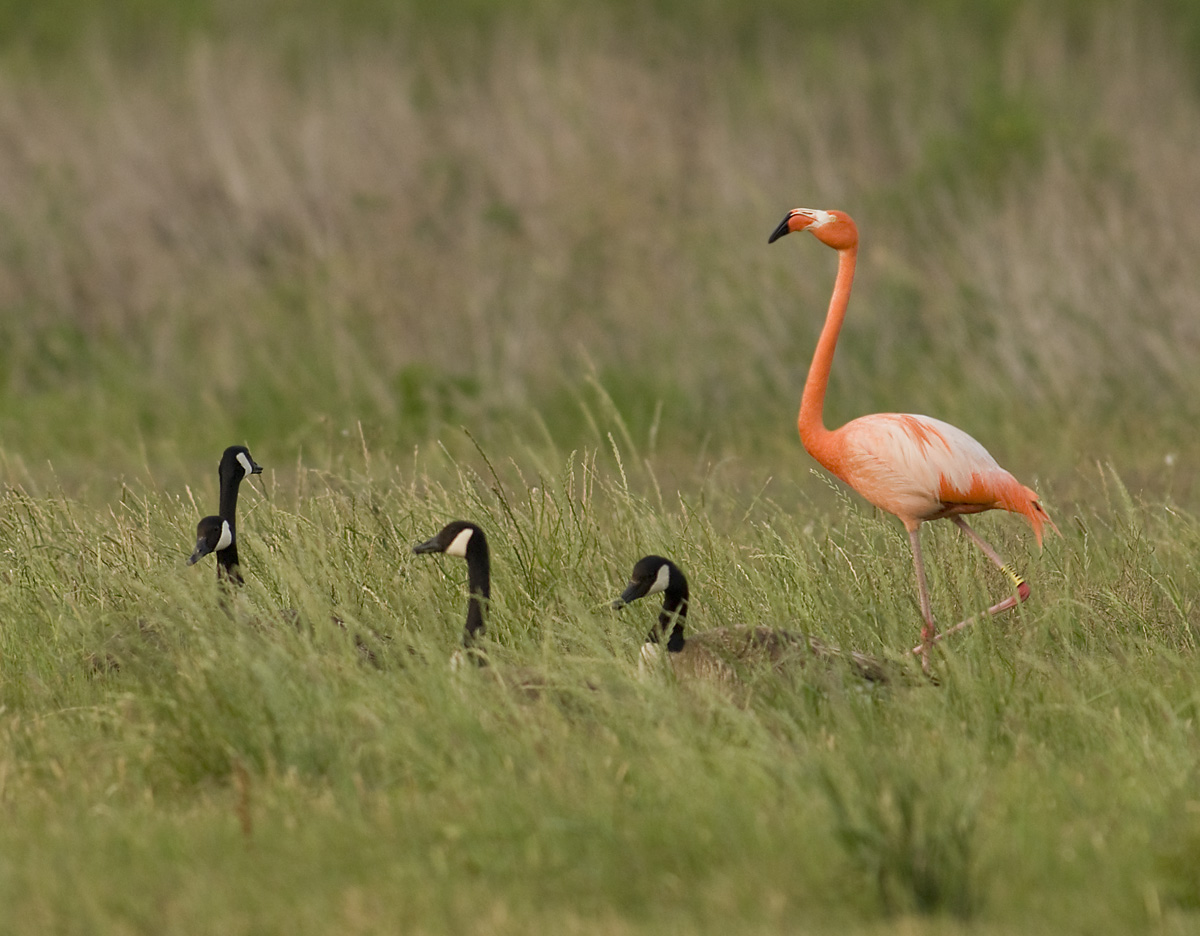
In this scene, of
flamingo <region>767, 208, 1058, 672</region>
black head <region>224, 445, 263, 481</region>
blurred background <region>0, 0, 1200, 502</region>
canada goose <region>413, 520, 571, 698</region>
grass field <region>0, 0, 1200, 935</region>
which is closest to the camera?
grass field <region>0, 0, 1200, 935</region>

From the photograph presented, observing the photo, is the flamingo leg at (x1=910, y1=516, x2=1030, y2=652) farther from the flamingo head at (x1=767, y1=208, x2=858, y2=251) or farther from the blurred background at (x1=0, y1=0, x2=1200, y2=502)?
the blurred background at (x1=0, y1=0, x2=1200, y2=502)

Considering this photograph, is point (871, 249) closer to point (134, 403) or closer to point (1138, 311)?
point (1138, 311)

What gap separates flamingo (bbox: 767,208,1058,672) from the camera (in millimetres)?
6633

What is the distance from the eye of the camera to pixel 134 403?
14.7m

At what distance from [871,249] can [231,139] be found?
22.2ft

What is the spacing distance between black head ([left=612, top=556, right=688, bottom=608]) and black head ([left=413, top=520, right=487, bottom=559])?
23.2 inches

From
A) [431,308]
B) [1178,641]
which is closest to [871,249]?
[431,308]

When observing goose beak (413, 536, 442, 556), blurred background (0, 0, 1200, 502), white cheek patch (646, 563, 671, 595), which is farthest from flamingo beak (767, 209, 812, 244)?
blurred background (0, 0, 1200, 502)

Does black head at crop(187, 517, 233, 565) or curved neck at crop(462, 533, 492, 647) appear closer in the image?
curved neck at crop(462, 533, 492, 647)

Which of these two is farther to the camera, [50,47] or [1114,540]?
[50,47]

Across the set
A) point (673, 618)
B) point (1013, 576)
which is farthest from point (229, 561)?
point (1013, 576)

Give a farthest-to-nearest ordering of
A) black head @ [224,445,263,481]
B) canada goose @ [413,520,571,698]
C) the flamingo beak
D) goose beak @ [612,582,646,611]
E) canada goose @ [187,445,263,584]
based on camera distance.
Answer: black head @ [224,445,263,481]
the flamingo beak
canada goose @ [187,445,263,584]
canada goose @ [413,520,571,698]
goose beak @ [612,582,646,611]

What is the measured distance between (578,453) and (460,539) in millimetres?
7432

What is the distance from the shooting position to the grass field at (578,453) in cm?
432
